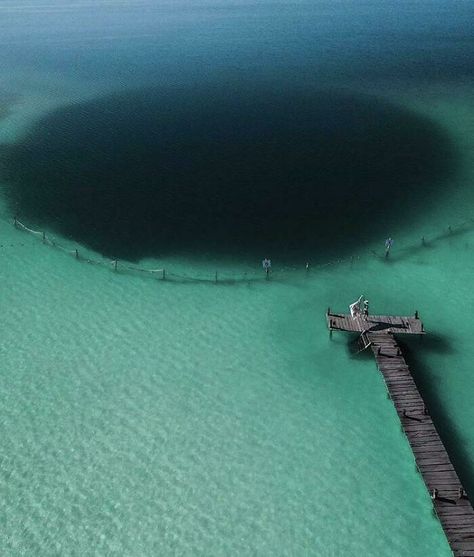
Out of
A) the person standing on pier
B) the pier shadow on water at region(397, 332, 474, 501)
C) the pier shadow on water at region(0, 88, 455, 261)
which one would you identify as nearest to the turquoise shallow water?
the pier shadow on water at region(397, 332, 474, 501)

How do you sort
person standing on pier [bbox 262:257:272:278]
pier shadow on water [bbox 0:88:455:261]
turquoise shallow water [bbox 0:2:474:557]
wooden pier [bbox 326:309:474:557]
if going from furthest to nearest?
pier shadow on water [bbox 0:88:455:261], person standing on pier [bbox 262:257:272:278], turquoise shallow water [bbox 0:2:474:557], wooden pier [bbox 326:309:474:557]

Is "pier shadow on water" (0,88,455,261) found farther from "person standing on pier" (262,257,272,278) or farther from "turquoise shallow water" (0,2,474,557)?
"turquoise shallow water" (0,2,474,557)

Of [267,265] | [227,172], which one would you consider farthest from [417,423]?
[227,172]

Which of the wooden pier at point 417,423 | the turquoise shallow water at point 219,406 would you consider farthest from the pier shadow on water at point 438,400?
the wooden pier at point 417,423

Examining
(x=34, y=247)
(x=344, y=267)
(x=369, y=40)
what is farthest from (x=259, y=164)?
(x=369, y=40)

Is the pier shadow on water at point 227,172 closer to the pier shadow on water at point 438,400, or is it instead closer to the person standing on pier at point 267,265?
the person standing on pier at point 267,265
